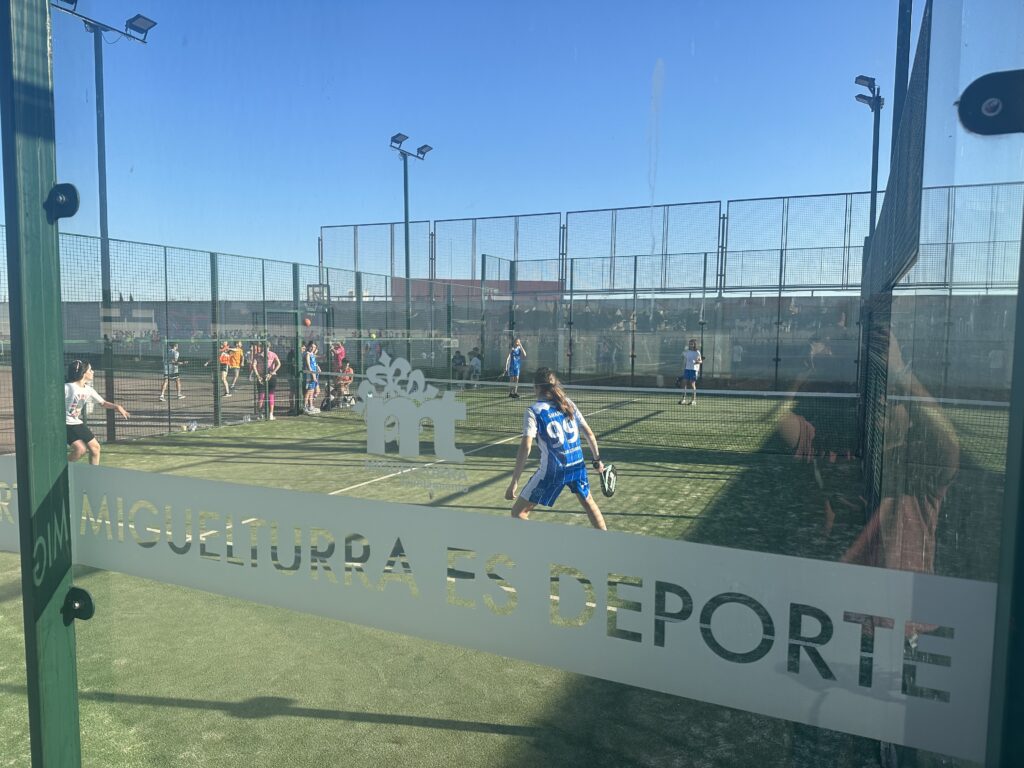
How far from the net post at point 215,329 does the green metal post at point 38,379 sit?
376 millimetres

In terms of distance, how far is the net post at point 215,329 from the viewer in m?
2.03

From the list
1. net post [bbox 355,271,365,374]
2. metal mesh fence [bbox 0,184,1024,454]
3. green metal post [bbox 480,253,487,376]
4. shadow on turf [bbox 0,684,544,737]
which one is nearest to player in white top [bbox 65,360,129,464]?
metal mesh fence [bbox 0,184,1024,454]

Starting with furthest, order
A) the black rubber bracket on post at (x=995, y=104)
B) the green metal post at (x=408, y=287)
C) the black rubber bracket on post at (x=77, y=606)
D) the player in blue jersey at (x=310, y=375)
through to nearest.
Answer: the player in blue jersey at (x=310, y=375), the black rubber bracket on post at (x=77, y=606), the green metal post at (x=408, y=287), the black rubber bracket on post at (x=995, y=104)

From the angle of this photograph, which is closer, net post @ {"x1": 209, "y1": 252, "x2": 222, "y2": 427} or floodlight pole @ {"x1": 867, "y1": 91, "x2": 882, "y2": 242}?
floodlight pole @ {"x1": 867, "y1": 91, "x2": 882, "y2": 242}

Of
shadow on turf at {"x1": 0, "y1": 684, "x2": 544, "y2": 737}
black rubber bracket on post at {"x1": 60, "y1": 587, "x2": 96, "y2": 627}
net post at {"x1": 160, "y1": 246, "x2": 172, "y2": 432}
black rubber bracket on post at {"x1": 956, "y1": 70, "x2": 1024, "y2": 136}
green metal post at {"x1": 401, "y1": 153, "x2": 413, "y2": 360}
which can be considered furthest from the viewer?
shadow on turf at {"x1": 0, "y1": 684, "x2": 544, "y2": 737}

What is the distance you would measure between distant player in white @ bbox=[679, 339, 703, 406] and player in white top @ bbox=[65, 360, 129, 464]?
1.69m

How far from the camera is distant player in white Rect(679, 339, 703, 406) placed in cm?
194

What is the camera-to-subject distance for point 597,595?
4.54 ft

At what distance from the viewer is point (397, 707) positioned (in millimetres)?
2549

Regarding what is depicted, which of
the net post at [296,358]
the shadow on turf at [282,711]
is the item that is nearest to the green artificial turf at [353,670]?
the shadow on turf at [282,711]

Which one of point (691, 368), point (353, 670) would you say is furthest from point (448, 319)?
point (353, 670)

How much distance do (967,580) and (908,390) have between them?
101 cm

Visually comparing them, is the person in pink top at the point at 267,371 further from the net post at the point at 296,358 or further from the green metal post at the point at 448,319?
the green metal post at the point at 448,319

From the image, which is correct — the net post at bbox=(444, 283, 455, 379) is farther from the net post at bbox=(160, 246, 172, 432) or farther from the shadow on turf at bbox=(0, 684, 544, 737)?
the shadow on turf at bbox=(0, 684, 544, 737)
